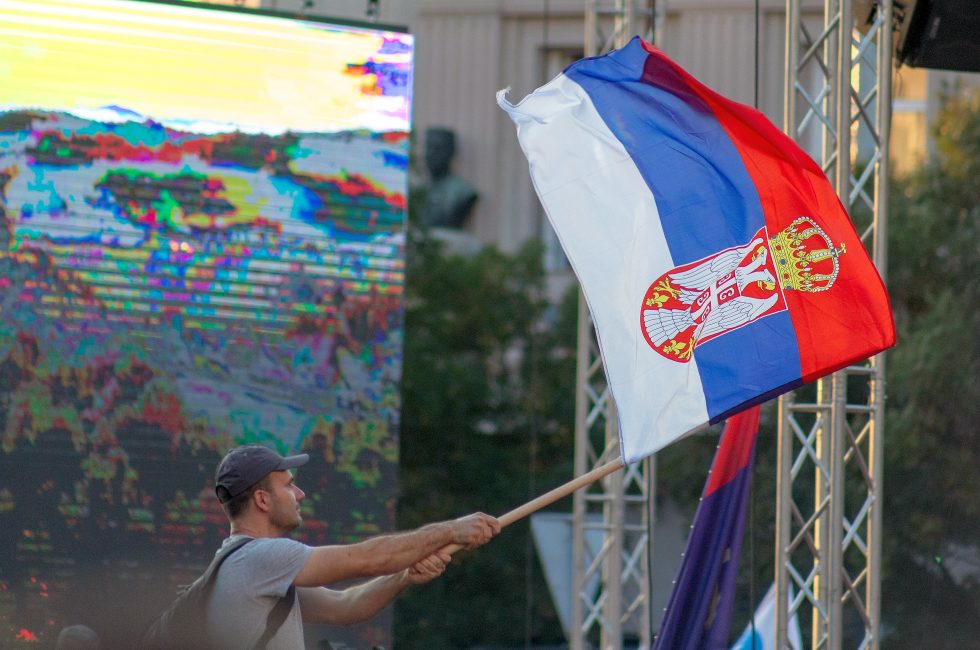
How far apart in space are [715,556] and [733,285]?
1.33 m

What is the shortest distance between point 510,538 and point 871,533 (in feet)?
36.4

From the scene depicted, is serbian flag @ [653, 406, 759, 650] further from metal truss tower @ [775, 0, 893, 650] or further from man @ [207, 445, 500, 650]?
man @ [207, 445, 500, 650]

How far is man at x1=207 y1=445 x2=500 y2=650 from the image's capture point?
330 centimetres

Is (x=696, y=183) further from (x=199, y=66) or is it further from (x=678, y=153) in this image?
(x=199, y=66)

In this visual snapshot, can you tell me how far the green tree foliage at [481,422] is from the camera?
1653 centimetres

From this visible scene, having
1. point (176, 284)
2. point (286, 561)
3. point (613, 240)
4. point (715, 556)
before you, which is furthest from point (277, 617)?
point (176, 284)

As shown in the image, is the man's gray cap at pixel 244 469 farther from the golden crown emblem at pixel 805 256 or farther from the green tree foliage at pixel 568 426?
the green tree foliage at pixel 568 426

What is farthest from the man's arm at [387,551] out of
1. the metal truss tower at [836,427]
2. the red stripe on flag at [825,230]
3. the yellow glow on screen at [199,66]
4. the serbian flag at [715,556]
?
the yellow glow on screen at [199,66]

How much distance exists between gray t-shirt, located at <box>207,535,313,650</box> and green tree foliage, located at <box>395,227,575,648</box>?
42.7 ft

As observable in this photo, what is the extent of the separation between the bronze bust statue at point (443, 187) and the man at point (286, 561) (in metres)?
15.3

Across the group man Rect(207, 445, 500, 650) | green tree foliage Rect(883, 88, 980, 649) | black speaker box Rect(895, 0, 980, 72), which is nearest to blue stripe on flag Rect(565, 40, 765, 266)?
man Rect(207, 445, 500, 650)

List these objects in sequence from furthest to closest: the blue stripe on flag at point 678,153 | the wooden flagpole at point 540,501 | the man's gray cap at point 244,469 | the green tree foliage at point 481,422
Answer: the green tree foliage at point 481,422 → the blue stripe on flag at point 678,153 → the wooden flagpole at point 540,501 → the man's gray cap at point 244,469

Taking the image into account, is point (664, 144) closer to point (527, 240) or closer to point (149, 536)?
point (149, 536)

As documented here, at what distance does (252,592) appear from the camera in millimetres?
3299
